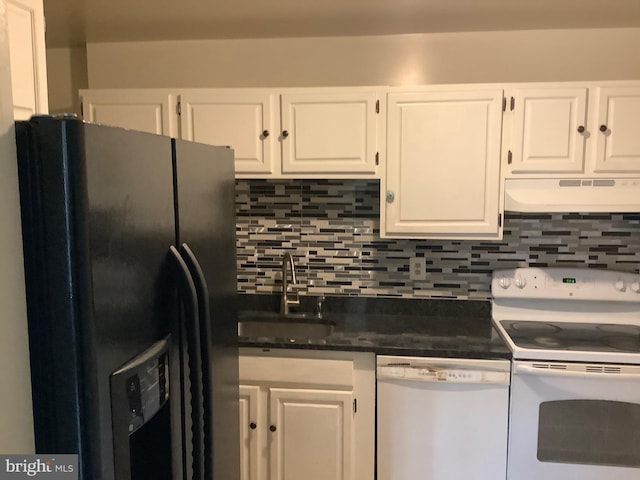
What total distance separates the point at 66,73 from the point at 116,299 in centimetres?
246

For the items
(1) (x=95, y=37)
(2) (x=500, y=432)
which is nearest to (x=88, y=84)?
(1) (x=95, y=37)

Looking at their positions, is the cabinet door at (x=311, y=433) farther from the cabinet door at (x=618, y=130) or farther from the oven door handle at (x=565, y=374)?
the cabinet door at (x=618, y=130)

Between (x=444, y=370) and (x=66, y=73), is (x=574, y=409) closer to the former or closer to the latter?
(x=444, y=370)

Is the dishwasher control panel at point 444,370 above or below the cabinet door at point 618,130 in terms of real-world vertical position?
below

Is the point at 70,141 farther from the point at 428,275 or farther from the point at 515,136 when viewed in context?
the point at 428,275

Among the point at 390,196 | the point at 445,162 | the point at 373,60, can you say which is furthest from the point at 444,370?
A: the point at 373,60

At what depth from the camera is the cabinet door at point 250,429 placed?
87.4 inches

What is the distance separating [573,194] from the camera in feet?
7.11

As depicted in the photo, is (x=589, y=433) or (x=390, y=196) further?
(x=390, y=196)

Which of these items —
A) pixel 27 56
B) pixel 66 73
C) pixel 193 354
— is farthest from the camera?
pixel 66 73

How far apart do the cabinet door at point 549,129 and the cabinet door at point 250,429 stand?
1.50 meters

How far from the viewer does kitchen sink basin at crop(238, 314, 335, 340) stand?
2.57 metres

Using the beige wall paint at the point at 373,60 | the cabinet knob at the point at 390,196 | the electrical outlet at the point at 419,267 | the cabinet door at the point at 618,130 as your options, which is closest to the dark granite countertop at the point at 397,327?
the electrical outlet at the point at 419,267

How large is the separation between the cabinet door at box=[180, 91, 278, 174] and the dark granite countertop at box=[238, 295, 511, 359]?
2.50ft
